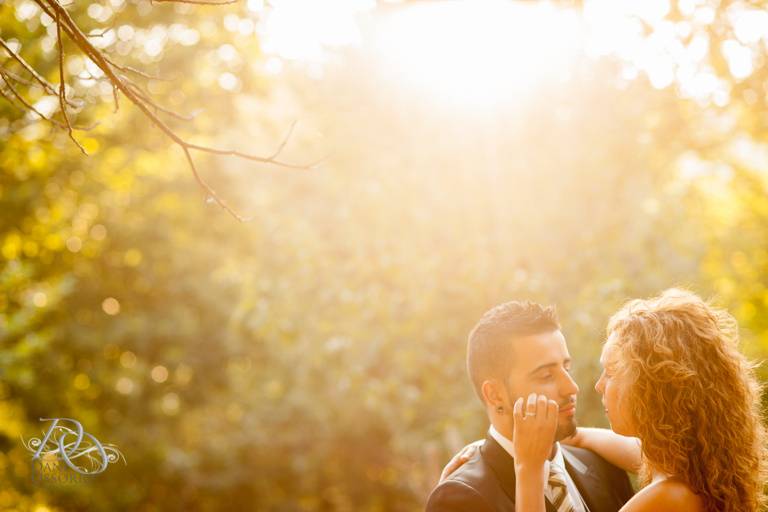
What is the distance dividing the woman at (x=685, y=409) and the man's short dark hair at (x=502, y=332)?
1.00 ft

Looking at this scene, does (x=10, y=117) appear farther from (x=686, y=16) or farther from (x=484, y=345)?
(x=686, y=16)

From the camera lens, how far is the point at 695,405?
118 inches

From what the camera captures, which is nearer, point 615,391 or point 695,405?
point 695,405

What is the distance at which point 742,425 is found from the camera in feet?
9.97

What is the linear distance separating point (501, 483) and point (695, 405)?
2.52 ft

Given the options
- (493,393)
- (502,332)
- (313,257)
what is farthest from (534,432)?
(313,257)

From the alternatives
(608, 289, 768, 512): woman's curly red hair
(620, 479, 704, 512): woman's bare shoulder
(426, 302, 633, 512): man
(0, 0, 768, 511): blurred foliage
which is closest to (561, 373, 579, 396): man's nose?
(426, 302, 633, 512): man

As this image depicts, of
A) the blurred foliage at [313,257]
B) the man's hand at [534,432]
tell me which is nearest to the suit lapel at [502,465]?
the man's hand at [534,432]

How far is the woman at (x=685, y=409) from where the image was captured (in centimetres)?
291

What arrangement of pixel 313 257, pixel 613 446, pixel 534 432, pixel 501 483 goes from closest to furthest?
pixel 534 432
pixel 501 483
pixel 613 446
pixel 313 257
